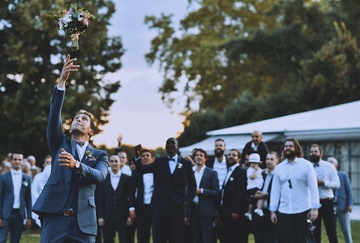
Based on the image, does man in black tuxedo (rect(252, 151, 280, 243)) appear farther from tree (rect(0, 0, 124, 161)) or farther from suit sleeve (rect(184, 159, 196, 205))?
tree (rect(0, 0, 124, 161))

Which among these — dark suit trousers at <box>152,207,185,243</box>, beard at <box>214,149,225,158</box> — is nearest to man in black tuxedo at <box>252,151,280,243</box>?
dark suit trousers at <box>152,207,185,243</box>

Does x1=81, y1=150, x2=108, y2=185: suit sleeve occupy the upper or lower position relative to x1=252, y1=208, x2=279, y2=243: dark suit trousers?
upper

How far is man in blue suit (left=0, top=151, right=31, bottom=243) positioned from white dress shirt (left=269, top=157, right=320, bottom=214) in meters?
5.09

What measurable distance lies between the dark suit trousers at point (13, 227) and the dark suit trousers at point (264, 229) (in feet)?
14.6

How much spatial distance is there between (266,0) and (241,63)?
4.35 m

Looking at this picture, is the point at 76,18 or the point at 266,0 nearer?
the point at 76,18

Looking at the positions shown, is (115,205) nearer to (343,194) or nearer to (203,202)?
(203,202)

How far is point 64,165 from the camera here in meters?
6.75

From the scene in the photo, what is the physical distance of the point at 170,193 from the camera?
1323 cm

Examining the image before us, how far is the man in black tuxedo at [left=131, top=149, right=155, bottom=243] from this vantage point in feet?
47.4

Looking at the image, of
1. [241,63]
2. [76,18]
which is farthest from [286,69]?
[76,18]

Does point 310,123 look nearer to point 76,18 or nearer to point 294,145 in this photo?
point 294,145

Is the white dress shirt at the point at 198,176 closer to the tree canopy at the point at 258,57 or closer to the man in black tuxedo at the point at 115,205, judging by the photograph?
the man in black tuxedo at the point at 115,205

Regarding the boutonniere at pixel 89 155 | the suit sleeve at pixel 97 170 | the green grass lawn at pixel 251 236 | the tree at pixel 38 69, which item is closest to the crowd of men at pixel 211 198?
the green grass lawn at pixel 251 236
